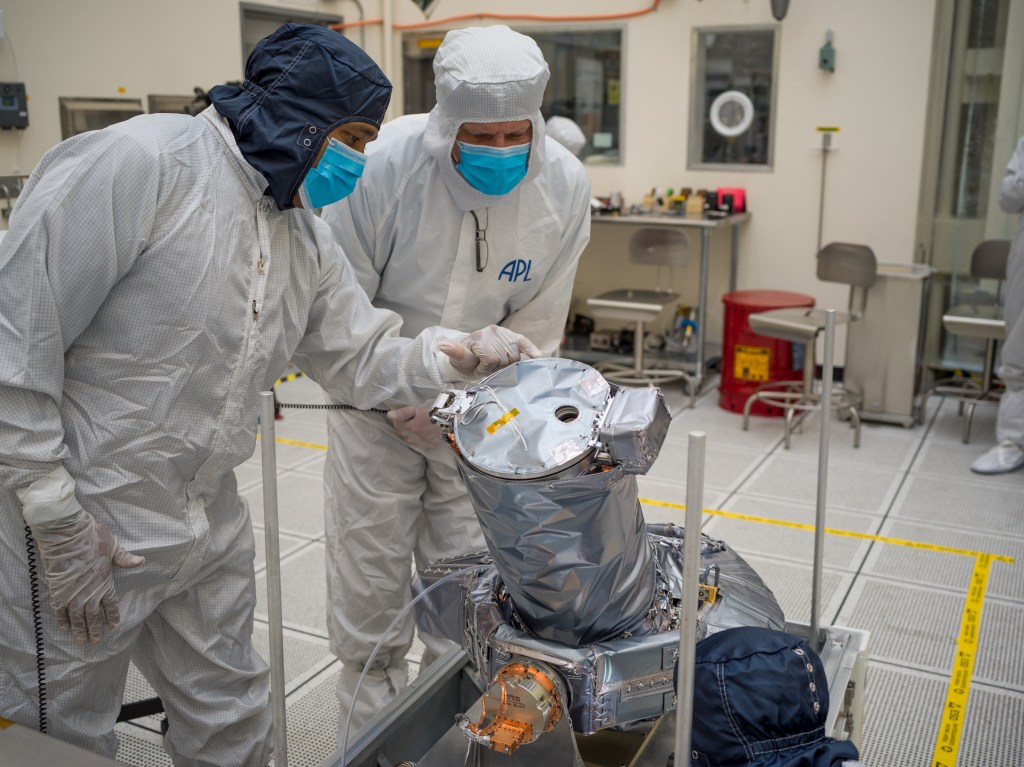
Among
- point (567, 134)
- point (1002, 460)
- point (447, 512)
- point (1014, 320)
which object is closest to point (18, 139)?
point (567, 134)

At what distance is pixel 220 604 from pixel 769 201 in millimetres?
4082

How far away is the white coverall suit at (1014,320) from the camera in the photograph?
3.50 m

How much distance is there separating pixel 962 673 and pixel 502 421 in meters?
1.80

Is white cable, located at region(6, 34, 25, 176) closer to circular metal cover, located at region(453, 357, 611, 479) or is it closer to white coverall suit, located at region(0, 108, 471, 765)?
white coverall suit, located at region(0, 108, 471, 765)

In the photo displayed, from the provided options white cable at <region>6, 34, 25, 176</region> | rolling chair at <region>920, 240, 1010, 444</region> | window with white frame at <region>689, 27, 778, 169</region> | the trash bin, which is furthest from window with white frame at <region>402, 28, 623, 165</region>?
white cable at <region>6, 34, 25, 176</region>

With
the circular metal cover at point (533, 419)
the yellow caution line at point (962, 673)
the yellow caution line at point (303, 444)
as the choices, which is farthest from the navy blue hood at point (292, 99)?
the yellow caution line at point (303, 444)

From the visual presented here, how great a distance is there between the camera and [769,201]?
16.1 feet

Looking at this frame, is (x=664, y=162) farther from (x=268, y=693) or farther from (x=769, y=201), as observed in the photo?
(x=268, y=693)

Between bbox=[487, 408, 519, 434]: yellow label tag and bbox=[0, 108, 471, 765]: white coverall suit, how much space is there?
17.8 inches

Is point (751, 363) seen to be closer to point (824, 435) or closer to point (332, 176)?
point (824, 435)

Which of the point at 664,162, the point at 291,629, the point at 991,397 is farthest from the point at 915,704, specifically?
the point at 664,162

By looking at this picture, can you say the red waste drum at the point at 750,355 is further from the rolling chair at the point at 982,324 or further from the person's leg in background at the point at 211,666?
the person's leg in background at the point at 211,666

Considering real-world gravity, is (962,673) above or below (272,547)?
below

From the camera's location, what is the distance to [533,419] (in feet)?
3.38
